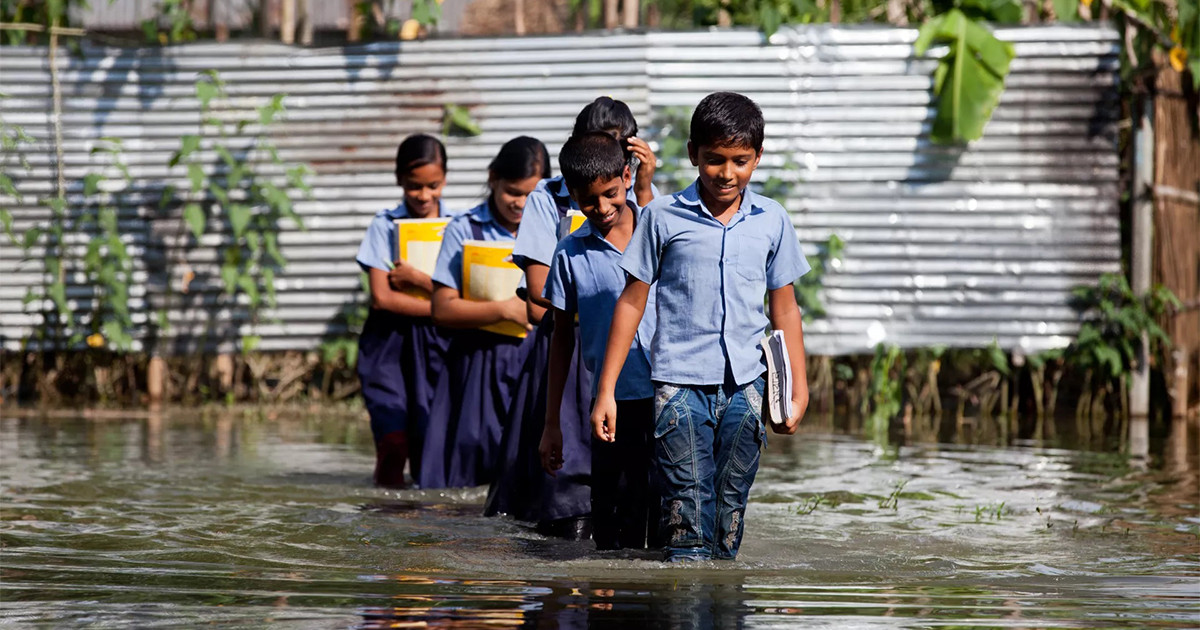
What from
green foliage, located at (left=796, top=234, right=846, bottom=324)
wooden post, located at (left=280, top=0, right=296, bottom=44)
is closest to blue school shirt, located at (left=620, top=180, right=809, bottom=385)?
green foliage, located at (left=796, top=234, right=846, bottom=324)

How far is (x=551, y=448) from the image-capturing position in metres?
5.21

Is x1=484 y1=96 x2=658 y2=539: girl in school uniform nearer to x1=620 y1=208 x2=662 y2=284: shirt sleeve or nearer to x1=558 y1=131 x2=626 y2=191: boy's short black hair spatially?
x1=558 y1=131 x2=626 y2=191: boy's short black hair

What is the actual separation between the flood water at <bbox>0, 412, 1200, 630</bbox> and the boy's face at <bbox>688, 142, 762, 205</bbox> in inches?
45.7

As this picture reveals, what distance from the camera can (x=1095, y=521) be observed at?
6.34 metres

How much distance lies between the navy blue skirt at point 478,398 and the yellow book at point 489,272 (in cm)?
25

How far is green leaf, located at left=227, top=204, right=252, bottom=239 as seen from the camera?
10789mm

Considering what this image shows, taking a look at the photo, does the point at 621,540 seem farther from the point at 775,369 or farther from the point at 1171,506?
the point at 1171,506

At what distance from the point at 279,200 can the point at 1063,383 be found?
5.75 metres

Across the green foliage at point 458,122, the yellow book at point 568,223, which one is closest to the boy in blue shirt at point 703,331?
the yellow book at point 568,223

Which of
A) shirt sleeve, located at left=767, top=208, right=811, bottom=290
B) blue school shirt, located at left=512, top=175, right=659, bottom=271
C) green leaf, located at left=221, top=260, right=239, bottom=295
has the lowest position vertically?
green leaf, located at left=221, top=260, right=239, bottom=295

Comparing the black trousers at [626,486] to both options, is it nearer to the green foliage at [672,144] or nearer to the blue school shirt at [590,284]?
the blue school shirt at [590,284]

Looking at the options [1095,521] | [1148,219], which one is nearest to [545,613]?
[1095,521]

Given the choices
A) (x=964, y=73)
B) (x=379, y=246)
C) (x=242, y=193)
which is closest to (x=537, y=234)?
(x=379, y=246)

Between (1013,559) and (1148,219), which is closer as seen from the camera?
(1013,559)
